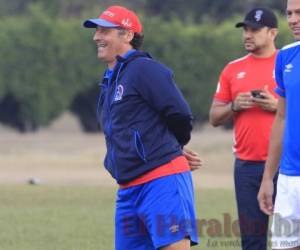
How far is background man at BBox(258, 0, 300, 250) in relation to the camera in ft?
21.7

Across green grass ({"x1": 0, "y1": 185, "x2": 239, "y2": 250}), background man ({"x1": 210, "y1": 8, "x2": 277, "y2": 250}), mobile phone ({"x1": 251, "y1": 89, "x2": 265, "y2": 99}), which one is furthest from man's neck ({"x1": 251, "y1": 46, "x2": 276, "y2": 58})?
green grass ({"x1": 0, "y1": 185, "x2": 239, "y2": 250})

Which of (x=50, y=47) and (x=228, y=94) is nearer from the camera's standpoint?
(x=228, y=94)

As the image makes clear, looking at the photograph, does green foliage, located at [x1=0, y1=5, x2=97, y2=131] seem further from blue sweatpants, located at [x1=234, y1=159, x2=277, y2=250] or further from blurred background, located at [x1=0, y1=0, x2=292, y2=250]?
blue sweatpants, located at [x1=234, y1=159, x2=277, y2=250]

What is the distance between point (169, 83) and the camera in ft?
23.6

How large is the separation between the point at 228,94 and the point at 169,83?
2.33 meters

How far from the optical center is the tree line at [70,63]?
3772 centimetres

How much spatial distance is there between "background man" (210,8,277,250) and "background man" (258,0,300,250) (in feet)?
6.77

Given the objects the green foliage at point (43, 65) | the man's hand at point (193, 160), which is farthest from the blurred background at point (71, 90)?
the man's hand at point (193, 160)

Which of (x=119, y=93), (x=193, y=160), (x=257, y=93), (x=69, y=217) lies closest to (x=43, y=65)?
(x=69, y=217)

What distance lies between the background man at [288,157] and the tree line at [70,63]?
30773 millimetres

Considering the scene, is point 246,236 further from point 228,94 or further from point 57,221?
point 57,221

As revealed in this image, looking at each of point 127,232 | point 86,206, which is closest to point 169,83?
point 127,232

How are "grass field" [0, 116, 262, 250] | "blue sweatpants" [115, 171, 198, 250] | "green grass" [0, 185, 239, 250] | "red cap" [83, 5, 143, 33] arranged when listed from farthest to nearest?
"grass field" [0, 116, 262, 250] → "green grass" [0, 185, 239, 250] → "red cap" [83, 5, 143, 33] → "blue sweatpants" [115, 171, 198, 250]

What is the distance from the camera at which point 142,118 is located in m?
7.20
